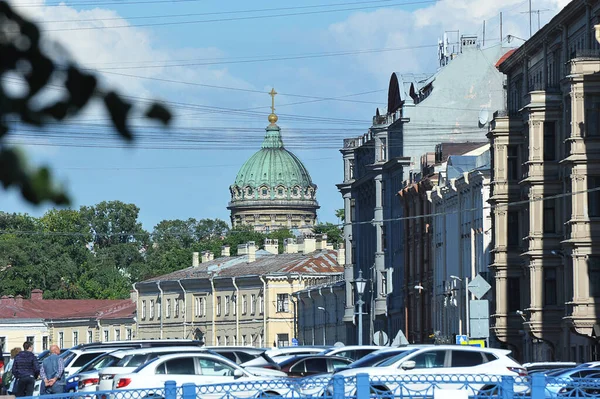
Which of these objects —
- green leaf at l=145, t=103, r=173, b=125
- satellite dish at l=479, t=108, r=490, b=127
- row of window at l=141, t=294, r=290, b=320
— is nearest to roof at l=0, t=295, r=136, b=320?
row of window at l=141, t=294, r=290, b=320

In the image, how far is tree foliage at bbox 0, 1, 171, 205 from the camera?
9.43ft

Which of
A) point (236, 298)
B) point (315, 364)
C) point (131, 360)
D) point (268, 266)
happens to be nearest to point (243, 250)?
point (268, 266)

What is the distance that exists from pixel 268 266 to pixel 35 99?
122387 mm

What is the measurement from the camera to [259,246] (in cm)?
17150

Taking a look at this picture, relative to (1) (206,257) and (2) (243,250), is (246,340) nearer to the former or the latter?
(2) (243,250)

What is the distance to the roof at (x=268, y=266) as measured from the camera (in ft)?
400

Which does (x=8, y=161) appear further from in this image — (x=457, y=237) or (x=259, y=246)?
(x=259, y=246)

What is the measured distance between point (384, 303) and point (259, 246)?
274ft

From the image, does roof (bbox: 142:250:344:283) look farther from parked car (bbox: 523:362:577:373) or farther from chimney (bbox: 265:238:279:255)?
parked car (bbox: 523:362:577:373)

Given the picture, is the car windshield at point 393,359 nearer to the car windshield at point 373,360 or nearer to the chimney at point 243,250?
the car windshield at point 373,360

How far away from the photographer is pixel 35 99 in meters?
2.96

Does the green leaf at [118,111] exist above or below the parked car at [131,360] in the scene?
above

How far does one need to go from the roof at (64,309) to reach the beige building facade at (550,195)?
79728 mm

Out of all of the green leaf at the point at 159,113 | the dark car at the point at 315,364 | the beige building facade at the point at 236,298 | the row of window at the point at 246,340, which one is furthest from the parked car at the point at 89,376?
the row of window at the point at 246,340
